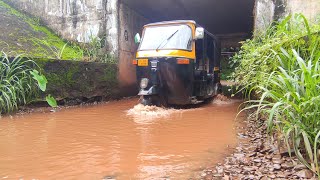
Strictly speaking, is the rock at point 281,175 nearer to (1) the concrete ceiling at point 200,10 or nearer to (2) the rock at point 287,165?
(2) the rock at point 287,165

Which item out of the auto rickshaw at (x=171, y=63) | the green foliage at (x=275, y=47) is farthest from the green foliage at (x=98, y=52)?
the green foliage at (x=275, y=47)

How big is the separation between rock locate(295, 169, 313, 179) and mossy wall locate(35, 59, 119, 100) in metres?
6.10

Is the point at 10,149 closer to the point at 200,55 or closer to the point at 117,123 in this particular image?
the point at 117,123

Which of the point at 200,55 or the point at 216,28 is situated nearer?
the point at 200,55

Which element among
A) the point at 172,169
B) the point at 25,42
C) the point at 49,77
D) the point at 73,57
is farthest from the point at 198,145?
the point at 25,42

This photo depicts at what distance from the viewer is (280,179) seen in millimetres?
2359

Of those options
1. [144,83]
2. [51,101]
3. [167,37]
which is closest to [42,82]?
[51,101]

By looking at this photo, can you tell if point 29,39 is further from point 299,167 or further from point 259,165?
point 299,167

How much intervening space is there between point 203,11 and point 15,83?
9.25 m

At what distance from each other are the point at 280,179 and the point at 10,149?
3052 millimetres

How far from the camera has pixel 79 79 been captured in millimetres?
7910

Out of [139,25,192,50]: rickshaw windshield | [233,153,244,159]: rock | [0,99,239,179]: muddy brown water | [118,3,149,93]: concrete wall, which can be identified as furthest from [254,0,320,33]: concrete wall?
[233,153,244,159]: rock

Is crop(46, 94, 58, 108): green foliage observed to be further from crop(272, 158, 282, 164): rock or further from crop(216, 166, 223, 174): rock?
crop(272, 158, 282, 164): rock

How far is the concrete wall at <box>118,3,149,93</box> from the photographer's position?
9.66m
